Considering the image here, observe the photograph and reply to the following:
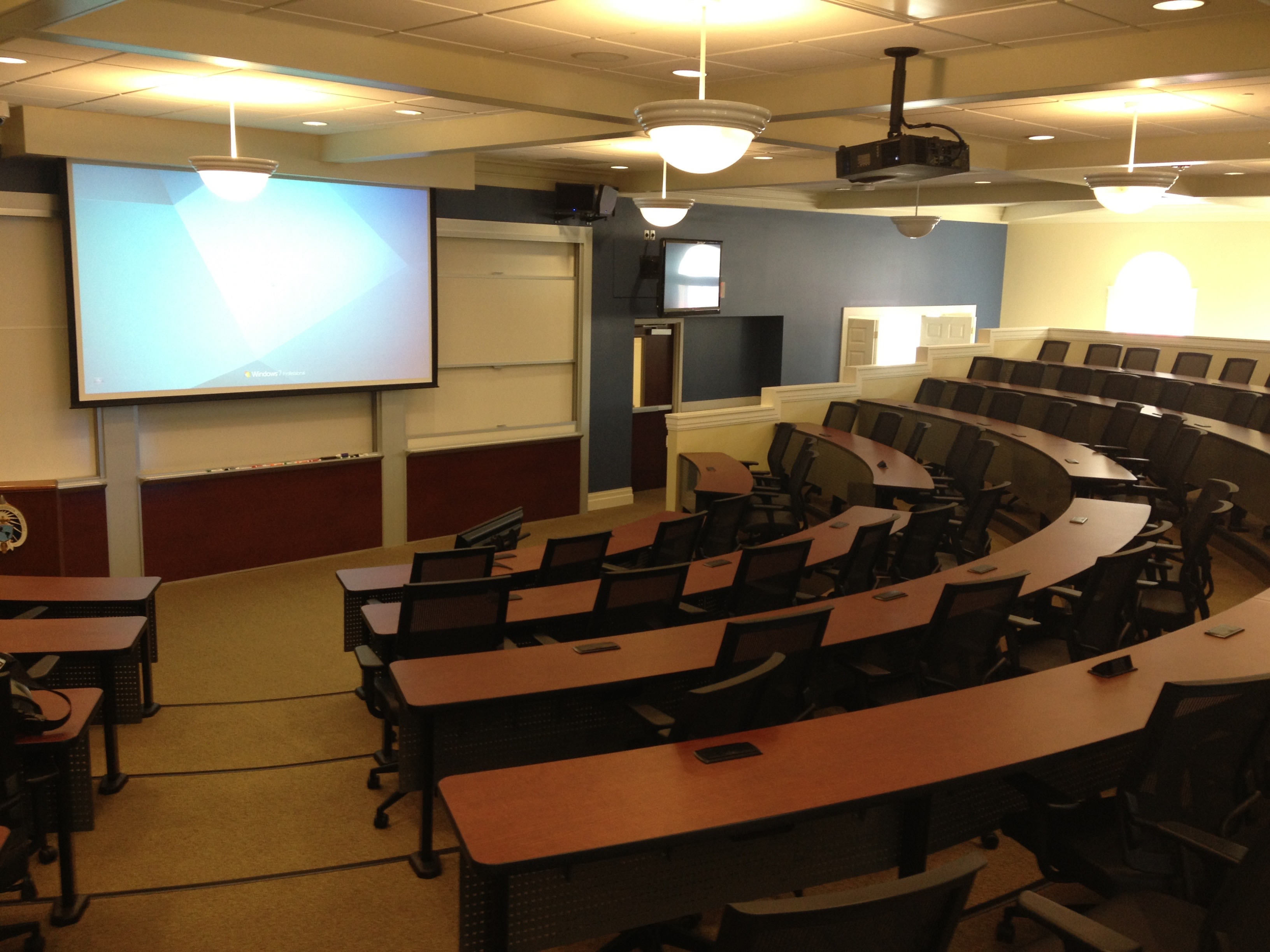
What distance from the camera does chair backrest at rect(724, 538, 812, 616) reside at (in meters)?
4.83

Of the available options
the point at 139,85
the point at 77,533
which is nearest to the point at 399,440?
the point at 77,533

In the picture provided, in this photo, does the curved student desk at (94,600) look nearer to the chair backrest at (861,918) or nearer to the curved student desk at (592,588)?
the curved student desk at (592,588)

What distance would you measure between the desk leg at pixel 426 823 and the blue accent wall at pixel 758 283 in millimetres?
6757

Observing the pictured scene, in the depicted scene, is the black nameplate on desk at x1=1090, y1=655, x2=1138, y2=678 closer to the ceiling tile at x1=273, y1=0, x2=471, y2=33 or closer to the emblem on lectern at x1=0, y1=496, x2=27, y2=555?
the ceiling tile at x1=273, y1=0, x2=471, y2=33

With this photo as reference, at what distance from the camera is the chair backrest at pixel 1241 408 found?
30.3ft

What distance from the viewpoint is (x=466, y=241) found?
9797 millimetres

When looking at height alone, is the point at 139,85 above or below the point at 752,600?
above

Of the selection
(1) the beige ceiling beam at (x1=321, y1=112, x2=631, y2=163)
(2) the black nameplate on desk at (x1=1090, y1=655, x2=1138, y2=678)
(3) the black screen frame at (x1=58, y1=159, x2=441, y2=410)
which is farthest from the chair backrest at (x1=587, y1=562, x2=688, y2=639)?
(3) the black screen frame at (x1=58, y1=159, x2=441, y2=410)

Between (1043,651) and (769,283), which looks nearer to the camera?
(1043,651)

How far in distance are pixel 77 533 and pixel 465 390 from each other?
3.68 meters

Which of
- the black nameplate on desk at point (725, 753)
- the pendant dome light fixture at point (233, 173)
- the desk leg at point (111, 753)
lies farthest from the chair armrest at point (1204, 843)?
the pendant dome light fixture at point (233, 173)

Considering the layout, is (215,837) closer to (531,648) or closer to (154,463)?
(531,648)

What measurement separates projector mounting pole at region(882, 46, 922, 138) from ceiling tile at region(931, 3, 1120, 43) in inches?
13.4

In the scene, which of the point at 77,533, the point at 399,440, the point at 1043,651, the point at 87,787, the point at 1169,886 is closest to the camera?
the point at 1169,886
